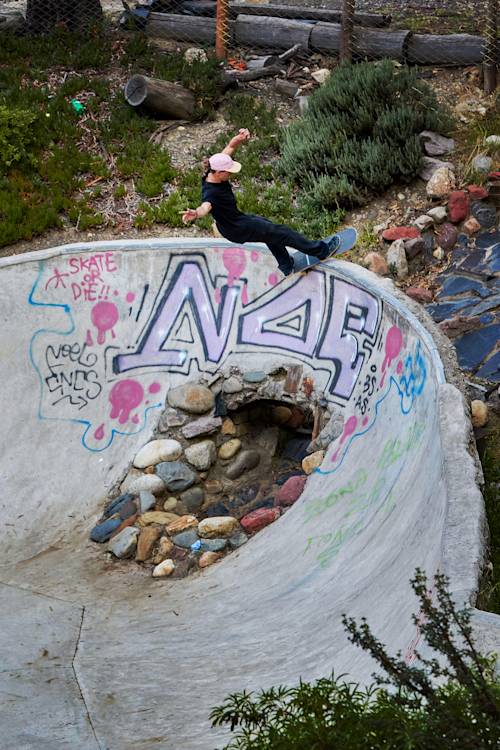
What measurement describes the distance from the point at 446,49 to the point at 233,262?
6.45 m

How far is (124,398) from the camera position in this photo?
32.6 ft

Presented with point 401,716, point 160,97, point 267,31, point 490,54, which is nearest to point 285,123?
point 160,97

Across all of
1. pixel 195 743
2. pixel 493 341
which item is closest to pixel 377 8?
pixel 493 341

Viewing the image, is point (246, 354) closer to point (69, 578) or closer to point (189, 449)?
point (189, 449)

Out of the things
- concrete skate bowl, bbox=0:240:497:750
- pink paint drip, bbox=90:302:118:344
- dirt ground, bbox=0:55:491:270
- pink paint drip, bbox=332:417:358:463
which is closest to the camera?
concrete skate bowl, bbox=0:240:497:750

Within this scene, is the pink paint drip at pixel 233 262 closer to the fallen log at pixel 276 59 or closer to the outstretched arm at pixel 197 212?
the outstretched arm at pixel 197 212

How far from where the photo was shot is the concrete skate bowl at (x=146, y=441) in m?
5.63

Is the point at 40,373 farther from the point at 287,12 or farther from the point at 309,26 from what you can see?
the point at 287,12

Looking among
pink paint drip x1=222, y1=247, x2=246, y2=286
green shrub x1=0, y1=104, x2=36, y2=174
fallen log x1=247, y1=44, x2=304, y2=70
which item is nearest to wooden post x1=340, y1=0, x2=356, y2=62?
fallen log x1=247, y1=44, x2=304, y2=70

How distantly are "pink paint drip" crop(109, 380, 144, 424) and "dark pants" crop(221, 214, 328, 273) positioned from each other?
2.03 meters

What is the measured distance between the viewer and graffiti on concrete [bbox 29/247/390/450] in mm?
9664

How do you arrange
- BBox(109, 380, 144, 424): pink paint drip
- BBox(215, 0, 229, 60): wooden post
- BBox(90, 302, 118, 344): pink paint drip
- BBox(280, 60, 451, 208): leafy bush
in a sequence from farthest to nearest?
1. BBox(215, 0, 229, 60): wooden post
2. BBox(280, 60, 451, 208): leafy bush
3. BBox(90, 302, 118, 344): pink paint drip
4. BBox(109, 380, 144, 424): pink paint drip

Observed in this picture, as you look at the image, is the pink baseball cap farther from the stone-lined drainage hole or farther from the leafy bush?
the leafy bush

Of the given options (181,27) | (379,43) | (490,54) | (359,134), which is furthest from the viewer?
(181,27)
